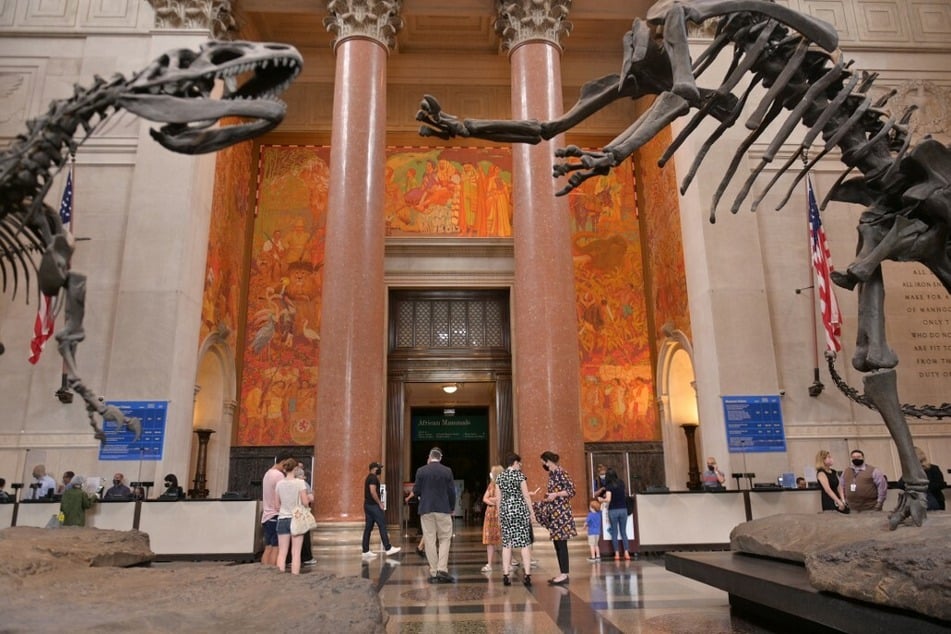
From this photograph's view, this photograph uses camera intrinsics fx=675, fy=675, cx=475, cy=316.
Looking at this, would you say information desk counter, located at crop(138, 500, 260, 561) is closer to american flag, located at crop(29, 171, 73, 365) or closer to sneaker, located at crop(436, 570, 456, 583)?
american flag, located at crop(29, 171, 73, 365)

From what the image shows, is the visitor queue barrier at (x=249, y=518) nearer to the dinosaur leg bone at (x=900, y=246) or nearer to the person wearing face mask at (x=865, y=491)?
the person wearing face mask at (x=865, y=491)

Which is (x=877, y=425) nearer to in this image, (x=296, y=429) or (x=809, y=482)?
(x=809, y=482)

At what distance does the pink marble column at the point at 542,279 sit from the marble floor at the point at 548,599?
1525 millimetres

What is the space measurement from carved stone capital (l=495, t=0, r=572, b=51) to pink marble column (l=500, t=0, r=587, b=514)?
0.02m

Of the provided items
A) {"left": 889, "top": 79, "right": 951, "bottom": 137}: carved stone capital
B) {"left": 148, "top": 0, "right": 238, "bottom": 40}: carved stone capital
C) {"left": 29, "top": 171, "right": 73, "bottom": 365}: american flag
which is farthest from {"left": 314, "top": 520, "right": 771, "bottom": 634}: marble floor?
{"left": 889, "top": 79, "right": 951, "bottom": 137}: carved stone capital

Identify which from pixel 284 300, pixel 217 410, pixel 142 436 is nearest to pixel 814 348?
pixel 142 436

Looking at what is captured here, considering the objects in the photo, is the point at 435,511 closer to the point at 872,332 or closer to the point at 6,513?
the point at 872,332

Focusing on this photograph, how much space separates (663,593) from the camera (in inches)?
222

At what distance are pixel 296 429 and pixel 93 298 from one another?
473 centimetres

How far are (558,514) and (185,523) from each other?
465 centimetres

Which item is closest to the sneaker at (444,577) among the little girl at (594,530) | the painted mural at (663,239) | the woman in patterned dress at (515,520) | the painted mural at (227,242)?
the woman in patterned dress at (515,520)

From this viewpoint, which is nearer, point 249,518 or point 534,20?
point 249,518

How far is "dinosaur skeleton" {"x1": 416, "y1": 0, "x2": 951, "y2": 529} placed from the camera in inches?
144

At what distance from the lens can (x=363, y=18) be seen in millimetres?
10984
